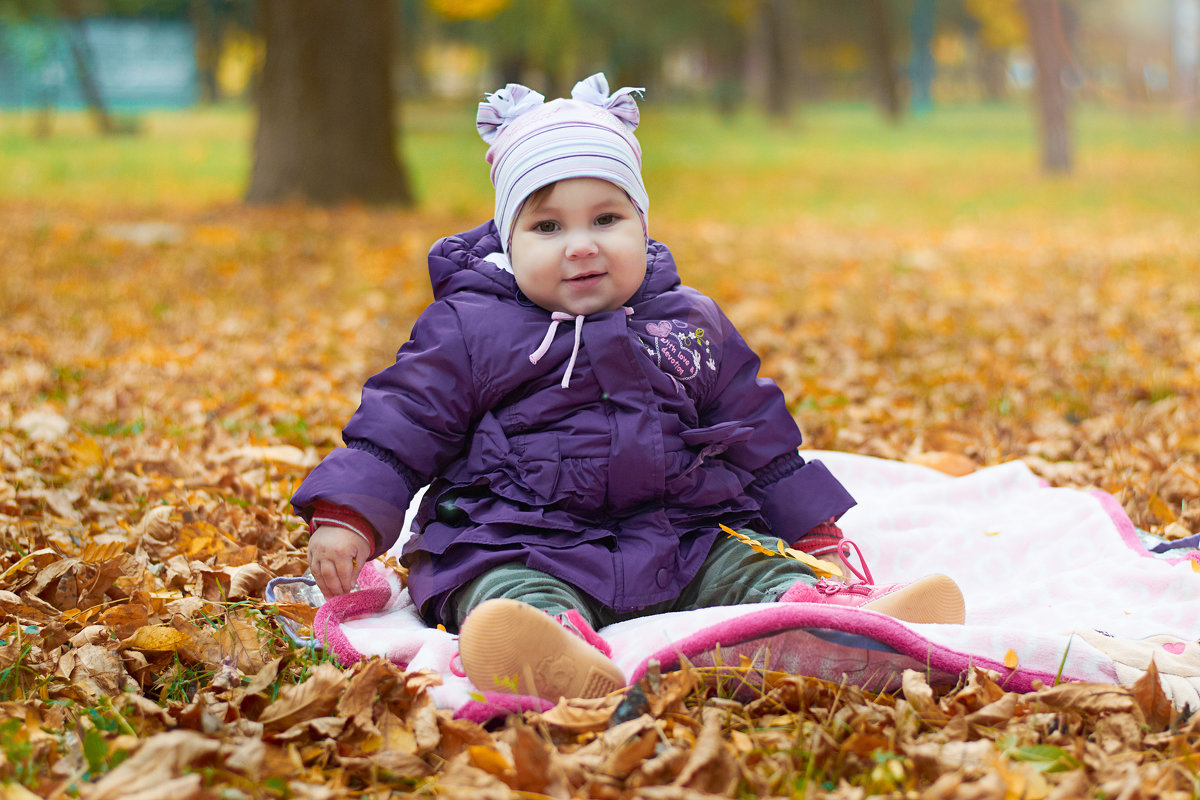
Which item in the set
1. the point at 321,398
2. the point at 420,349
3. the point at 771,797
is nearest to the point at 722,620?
the point at 771,797

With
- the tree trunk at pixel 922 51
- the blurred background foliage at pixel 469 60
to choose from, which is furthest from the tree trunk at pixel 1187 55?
the tree trunk at pixel 922 51

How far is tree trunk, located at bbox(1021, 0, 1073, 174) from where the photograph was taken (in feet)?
50.6

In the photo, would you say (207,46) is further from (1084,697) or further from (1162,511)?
(1084,697)

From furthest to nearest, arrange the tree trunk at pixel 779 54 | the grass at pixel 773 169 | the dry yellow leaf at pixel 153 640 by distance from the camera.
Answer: the tree trunk at pixel 779 54
the grass at pixel 773 169
the dry yellow leaf at pixel 153 640

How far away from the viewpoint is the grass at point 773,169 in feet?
41.9

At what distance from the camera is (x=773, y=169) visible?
61.5ft

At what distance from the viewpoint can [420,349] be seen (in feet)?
8.86

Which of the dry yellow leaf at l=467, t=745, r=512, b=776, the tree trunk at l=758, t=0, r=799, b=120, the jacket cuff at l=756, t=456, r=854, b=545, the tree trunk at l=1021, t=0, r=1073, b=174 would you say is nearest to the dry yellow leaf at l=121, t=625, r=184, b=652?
the dry yellow leaf at l=467, t=745, r=512, b=776

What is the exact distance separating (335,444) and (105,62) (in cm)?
3202

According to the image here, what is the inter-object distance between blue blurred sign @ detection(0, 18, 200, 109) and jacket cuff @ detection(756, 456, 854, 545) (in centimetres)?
2583

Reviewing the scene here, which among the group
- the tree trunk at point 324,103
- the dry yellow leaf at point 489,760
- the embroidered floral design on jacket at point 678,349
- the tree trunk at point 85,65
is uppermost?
the tree trunk at point 85,65

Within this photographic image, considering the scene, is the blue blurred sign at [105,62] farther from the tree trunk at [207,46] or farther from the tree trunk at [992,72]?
the tree trunk at [992,72]

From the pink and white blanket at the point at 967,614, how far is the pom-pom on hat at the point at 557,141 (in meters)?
0.96

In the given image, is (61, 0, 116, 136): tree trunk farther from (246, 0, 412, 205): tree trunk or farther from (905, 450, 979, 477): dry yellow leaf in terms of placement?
(905, 450, 979, 477): dry yellow leaf
